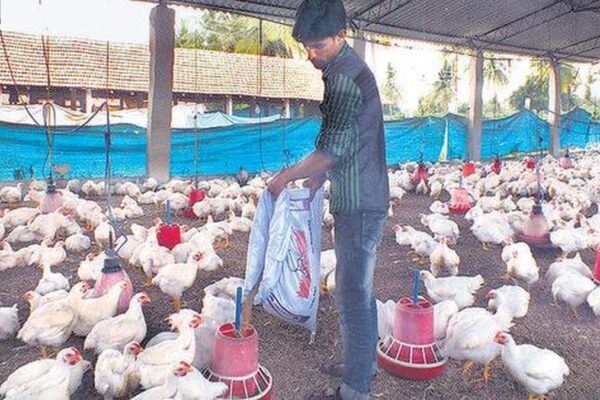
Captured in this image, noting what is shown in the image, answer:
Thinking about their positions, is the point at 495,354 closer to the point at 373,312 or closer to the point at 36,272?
the point at 373,312

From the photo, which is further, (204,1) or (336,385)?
(204,1)

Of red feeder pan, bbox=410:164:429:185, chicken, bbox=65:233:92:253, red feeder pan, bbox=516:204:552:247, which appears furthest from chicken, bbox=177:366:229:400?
red feeder pan, bbox=410:164:429:185

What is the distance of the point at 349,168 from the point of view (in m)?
2.38

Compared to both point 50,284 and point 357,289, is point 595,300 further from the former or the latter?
point 50,284

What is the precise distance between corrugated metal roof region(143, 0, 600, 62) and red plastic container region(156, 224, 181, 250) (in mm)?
7149

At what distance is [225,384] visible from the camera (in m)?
2.43

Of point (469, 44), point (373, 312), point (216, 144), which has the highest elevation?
point (469, 44)

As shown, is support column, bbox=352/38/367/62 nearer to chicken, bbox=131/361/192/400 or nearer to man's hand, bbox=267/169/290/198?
man's hand, bbox=267/169/290/198

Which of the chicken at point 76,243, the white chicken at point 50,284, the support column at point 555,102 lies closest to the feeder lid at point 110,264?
the white chicken at point 50,284

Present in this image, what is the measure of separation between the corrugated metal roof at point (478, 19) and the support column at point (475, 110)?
862 millimetres

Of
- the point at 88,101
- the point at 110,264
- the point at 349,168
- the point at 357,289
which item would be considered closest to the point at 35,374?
the point at 110,264

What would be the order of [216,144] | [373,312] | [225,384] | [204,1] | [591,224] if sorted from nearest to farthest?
[225,384] < [373,312] < [591,224] < [204,1] < [216,144]

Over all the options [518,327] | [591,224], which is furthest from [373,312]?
[591,224]

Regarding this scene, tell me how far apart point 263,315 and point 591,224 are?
16.9ft
